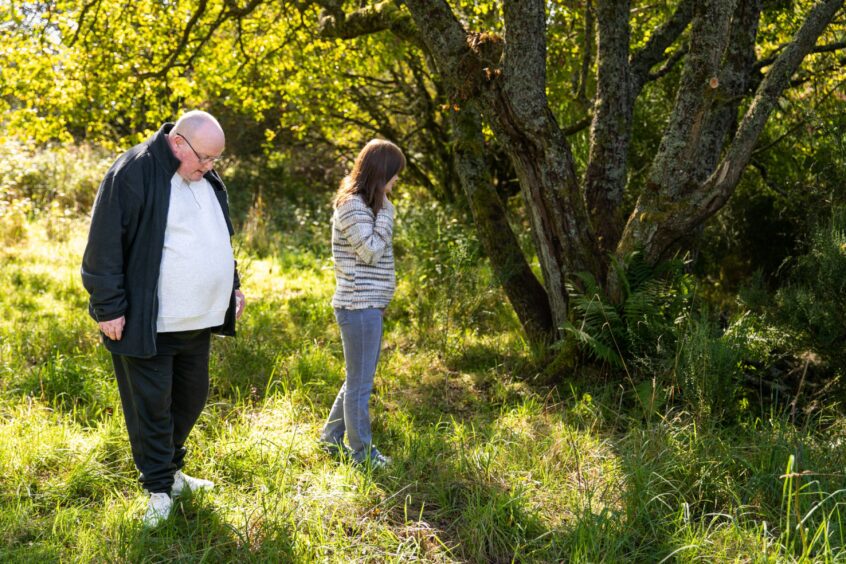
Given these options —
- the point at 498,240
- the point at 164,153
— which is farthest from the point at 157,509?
the point at 498,240

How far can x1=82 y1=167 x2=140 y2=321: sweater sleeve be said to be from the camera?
10.1 ft

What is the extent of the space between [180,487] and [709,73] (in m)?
4.17

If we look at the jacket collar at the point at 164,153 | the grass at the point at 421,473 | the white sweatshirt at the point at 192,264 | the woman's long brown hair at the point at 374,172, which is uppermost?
the jacket collar at the point at 164,153

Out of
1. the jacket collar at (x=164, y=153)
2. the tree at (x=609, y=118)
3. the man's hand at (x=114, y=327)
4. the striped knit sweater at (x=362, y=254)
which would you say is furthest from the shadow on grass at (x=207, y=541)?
the tree at (x=609, y=118)

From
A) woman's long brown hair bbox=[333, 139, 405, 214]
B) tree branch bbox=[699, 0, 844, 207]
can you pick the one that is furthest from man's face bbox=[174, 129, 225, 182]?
tree branch bbox=[699, 0, 844, 207]

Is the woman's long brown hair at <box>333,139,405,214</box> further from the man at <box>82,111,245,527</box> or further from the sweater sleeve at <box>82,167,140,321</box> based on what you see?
the sweater sleeve at <box>82,167,140,321</box>

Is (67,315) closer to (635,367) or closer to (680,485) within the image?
(635,367)

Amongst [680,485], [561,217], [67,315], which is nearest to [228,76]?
[67,315]

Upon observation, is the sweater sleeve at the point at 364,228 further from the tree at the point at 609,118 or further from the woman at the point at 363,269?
the tree at the point at 609,118

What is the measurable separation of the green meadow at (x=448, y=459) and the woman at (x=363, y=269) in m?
0.32

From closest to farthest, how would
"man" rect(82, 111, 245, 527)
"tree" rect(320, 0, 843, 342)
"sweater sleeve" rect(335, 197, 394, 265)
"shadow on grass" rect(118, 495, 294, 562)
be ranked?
"shadow on grass" rect(118, 495, 294, 562) < "man" rect(82, 111, 245, 527) < "sweater sleeve" rect(335, 197, 394, 265) < "tree" rect(320, 0, 843, 342)

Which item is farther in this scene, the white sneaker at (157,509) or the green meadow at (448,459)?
the white sneaker at (157,509)

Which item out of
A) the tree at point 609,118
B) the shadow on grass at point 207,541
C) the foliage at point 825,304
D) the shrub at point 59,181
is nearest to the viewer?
the shadow on grass at point 207,541

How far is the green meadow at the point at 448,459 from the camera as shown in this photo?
10.2ft
